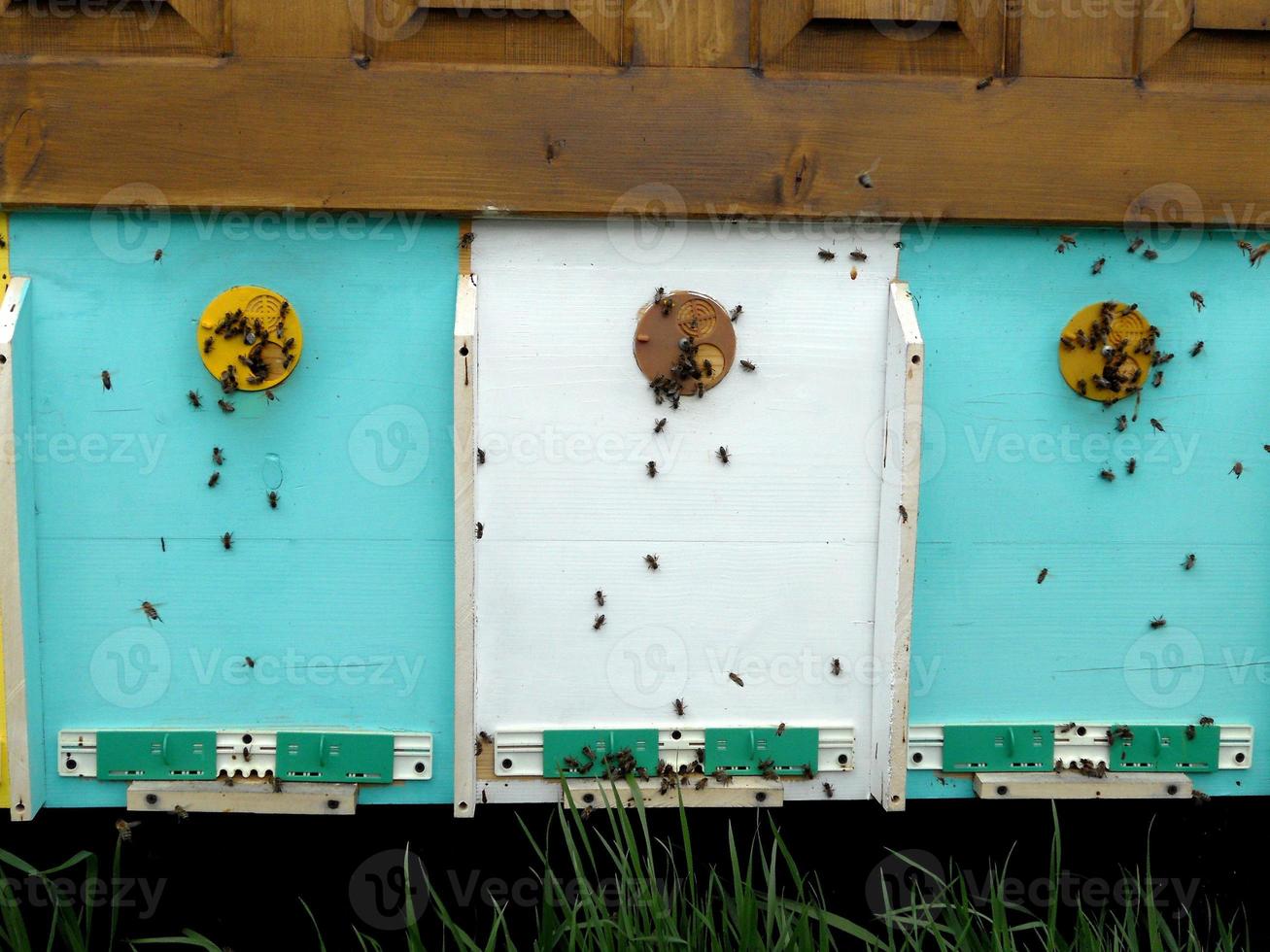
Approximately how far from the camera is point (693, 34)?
8.95ft

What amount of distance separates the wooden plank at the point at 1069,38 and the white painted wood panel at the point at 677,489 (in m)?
0.66

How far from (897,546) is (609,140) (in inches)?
55.1

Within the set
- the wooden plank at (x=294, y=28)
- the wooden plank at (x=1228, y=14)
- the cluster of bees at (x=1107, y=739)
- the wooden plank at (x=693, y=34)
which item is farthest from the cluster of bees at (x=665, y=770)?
the wooden plank at (x=1228, y=14)

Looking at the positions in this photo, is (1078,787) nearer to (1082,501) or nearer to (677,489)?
(1082,501)

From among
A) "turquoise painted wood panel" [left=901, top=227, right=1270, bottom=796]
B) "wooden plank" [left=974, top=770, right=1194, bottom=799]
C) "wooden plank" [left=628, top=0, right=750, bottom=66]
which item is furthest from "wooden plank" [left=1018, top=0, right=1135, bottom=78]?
"wooden plank" [left=974, top=770, right=1194, bottom=799]

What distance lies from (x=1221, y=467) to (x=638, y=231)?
6.18ft

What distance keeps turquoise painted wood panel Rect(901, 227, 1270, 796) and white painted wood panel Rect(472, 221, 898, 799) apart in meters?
0.22

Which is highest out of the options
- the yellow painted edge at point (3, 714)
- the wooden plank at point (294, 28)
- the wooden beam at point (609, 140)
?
the wooden plank at point (294, 28)

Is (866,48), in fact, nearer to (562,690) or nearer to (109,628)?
(562,690)

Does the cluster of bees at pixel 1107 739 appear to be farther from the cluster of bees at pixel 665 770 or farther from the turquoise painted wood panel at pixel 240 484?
the turquoise painted wood panel at pixel 240 484

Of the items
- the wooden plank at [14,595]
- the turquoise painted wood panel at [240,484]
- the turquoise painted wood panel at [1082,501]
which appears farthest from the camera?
the turquoise painted wood panel at [1082,501]

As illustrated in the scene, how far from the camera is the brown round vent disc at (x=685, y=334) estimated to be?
2764mm

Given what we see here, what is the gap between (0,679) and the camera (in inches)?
109

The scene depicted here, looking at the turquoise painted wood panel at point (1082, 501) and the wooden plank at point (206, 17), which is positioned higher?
the wooden plank at point (206, 17)
